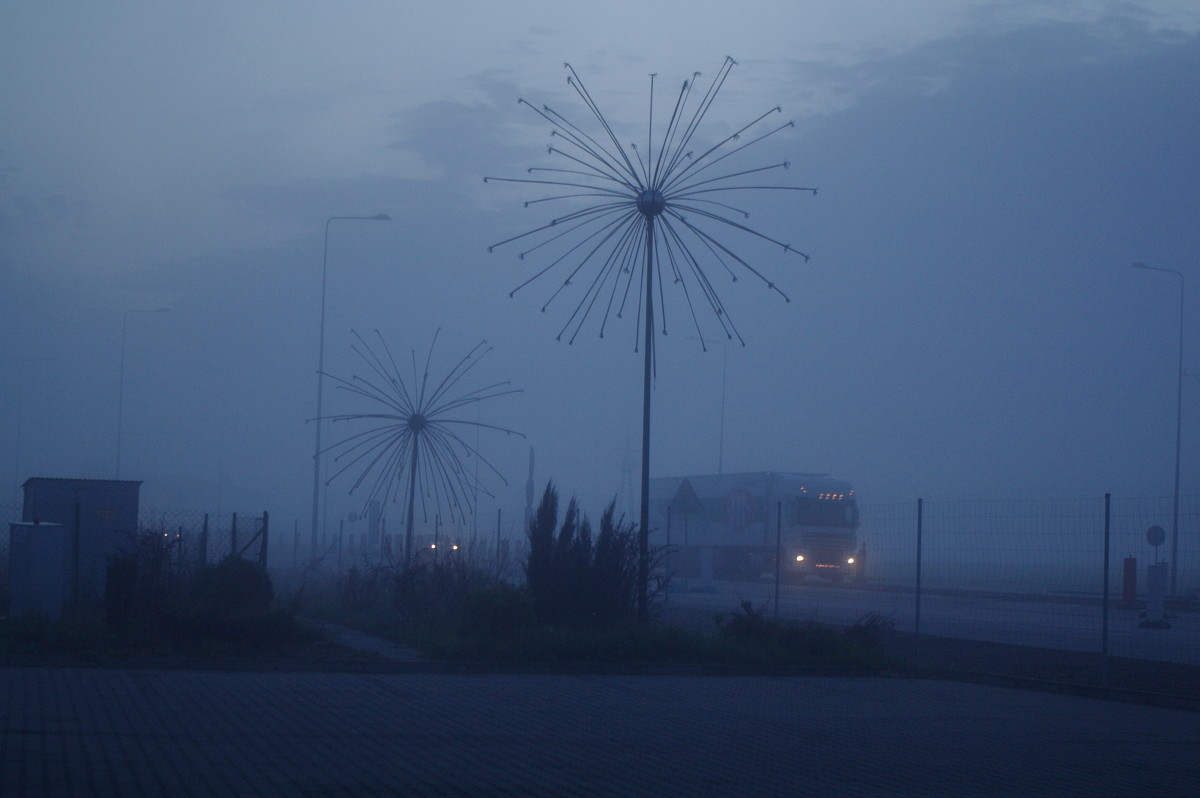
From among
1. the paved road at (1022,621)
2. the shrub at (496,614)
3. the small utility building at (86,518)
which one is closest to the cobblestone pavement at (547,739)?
the shrub at (496,614)

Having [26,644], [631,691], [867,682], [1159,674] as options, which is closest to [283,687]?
[631,691]

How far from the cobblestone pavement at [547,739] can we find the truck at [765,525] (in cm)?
2317

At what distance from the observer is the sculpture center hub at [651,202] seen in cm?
1585

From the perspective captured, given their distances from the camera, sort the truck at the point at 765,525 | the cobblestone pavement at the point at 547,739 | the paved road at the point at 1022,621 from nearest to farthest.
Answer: the cobblestone pavement at the point at 547,739 < the paved road at the point at 1022,621 < the truck at the point at 765,525

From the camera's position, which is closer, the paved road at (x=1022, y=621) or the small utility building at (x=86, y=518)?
the paved road at (x=1022, y=621)

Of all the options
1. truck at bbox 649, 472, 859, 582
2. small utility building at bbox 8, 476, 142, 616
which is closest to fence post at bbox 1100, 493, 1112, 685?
small utility building at bbox 8, 476, 142, 616

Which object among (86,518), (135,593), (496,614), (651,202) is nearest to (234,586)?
(135,593)

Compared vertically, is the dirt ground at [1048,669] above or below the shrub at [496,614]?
below

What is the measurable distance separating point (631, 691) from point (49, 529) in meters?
8.56

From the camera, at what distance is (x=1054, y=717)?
10.6 m

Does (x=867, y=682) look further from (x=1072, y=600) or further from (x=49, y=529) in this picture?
(x=49, y=529)

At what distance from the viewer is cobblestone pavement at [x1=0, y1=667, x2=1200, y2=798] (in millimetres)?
6727

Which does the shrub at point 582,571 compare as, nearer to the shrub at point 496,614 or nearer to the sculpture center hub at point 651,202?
the shrub at point 496,614

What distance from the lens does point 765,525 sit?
40.8 meters
